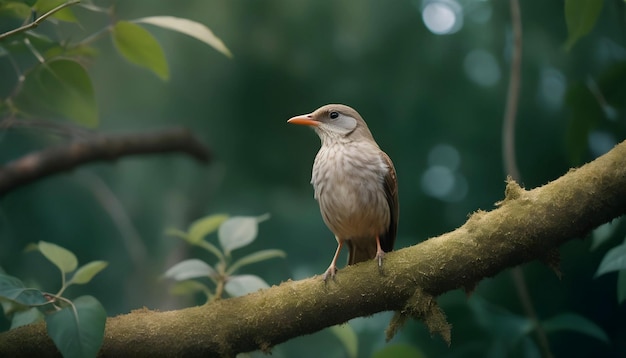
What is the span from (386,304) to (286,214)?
1795mm

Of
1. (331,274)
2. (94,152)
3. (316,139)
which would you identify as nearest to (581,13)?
(331,274)

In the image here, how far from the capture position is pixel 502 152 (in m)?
3.26

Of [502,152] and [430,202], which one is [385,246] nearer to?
[430,202]

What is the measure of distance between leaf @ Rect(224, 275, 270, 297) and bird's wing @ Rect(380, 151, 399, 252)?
50 centimetres

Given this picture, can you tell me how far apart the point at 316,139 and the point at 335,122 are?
3.62 ft

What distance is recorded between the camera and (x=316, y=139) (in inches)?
137

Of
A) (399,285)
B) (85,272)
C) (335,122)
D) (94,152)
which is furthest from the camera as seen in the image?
(94,152)

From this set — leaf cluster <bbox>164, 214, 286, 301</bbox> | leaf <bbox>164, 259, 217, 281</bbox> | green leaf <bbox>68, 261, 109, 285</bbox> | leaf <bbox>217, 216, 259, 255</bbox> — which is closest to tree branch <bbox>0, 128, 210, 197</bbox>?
leaf cluster <bbox>164, 214, 286, 301</bbox>

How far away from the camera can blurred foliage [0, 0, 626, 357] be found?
3023 millimetres

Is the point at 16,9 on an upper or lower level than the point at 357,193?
upper

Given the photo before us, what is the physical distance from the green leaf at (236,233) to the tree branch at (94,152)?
153cm

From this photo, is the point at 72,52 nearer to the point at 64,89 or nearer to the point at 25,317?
the point at 64,89

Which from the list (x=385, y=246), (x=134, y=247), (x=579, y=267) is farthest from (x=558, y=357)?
(x=134, y=247)

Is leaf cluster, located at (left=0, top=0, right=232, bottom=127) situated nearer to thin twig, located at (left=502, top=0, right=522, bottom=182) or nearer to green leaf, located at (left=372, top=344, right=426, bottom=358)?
thin twig, located at (left=502, top=0, right=522, bottom=182)
